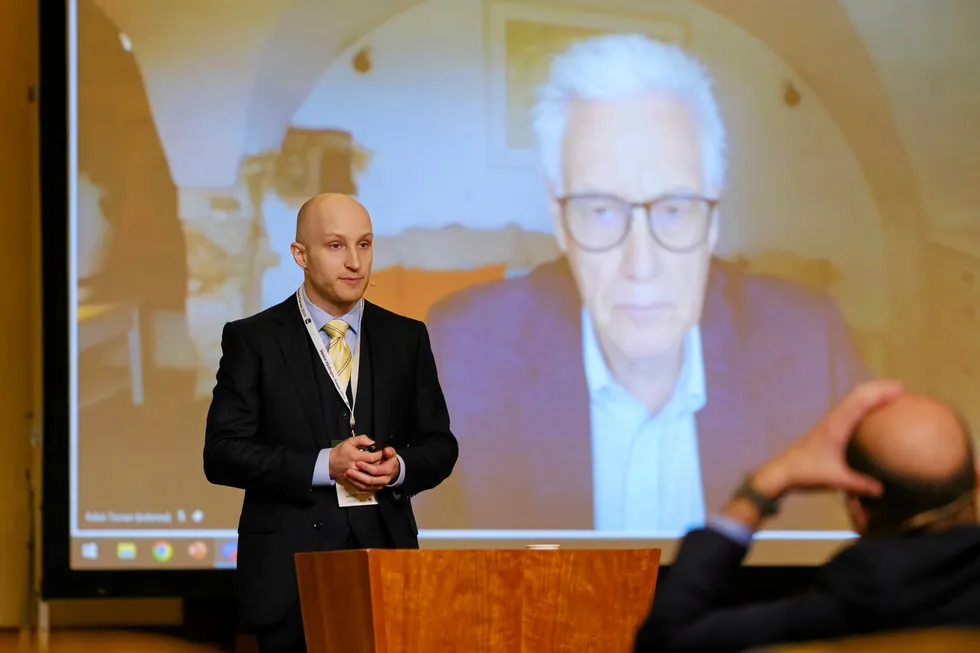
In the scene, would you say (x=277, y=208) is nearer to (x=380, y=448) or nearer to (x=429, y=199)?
(x=429, y=199)

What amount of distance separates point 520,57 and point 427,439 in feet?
6.47

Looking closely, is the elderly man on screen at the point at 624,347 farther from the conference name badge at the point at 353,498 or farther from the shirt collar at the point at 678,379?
the conference name badge at the point at 353,498

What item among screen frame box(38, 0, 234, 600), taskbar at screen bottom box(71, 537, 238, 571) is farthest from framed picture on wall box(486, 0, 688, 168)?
taskbar at screen bottom box(71, 537, 238, 571)

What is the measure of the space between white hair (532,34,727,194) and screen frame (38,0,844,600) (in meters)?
1.30

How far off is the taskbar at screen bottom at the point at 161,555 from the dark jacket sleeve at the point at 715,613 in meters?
2.95

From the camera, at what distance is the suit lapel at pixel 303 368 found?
2.65 metres

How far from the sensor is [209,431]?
2611 millimetres

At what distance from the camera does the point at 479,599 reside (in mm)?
2225

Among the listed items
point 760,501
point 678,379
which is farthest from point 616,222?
point 760,501

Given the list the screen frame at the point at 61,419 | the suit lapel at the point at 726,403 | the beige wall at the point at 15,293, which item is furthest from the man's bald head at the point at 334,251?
A: the beige wall at the point at 15,293

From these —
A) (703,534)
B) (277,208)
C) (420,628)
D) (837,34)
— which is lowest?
(420,628)

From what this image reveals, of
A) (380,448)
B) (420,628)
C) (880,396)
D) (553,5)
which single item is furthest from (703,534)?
(553,5)

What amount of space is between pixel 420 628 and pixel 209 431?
68cm

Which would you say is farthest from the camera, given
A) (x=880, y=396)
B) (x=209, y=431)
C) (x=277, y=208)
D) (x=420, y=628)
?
(x=277, y=208)
